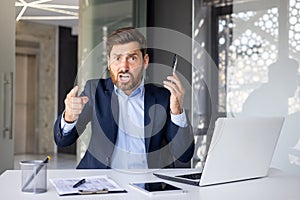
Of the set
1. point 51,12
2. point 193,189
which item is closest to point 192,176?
point 193,189

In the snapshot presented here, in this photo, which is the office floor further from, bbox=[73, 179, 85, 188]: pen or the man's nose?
bbox=[73, 179, 85, 188]: pen

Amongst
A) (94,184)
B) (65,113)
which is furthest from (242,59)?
(94,184)

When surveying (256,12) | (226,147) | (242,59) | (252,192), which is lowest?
(252,192)

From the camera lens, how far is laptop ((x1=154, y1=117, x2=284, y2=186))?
150cm

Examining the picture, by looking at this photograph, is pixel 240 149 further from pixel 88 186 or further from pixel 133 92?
pixel 133 92

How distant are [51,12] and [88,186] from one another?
6.31 metres

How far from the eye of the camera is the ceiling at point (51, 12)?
605 centimetres

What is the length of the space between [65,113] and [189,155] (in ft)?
2.08

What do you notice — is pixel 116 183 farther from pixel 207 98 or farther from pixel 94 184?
pixel 207 98

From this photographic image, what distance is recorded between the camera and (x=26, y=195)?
132 cm

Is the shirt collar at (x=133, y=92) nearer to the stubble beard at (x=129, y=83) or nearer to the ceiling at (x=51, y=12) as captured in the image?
the stubble beard at (x=129, y=83)

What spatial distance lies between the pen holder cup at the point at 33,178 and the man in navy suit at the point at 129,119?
17.7 inches

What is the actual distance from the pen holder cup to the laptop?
1.67ft

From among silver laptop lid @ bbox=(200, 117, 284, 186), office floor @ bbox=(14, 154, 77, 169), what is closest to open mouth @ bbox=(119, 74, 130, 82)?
silver laptop lid @ bbox=(200, 117, 284, 186)
